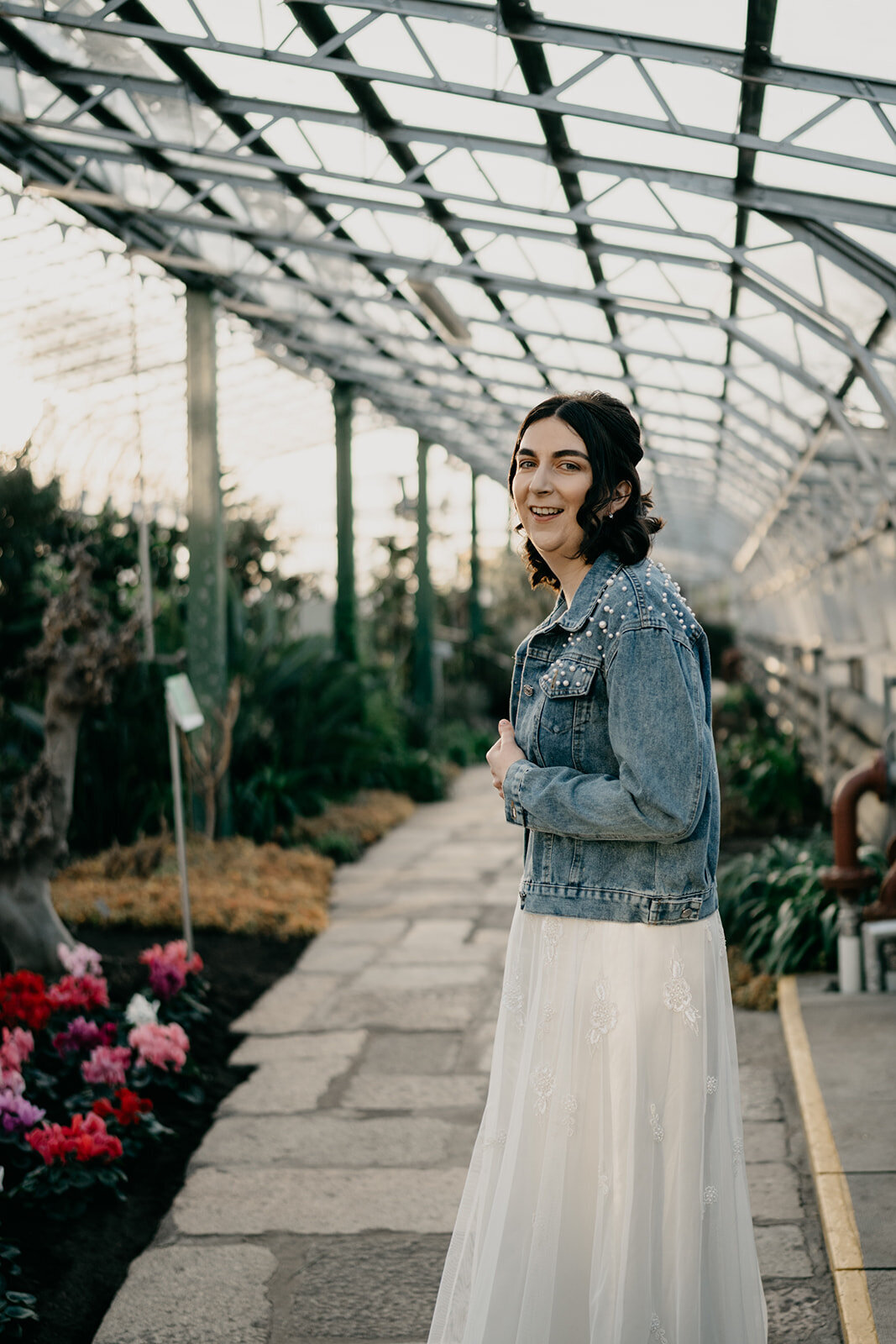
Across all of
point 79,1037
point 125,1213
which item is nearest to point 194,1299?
point 125,1213

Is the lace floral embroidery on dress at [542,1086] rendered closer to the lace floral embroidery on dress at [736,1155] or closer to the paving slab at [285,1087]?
the lace floral embroidery on dress at [736,1155]

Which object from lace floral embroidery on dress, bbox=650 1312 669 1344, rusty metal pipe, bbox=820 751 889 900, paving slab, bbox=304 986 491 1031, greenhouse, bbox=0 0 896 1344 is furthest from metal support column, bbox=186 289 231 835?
lace floral embroidery on dress, bbox=650 1312 669 1344

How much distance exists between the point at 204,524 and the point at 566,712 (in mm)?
6755

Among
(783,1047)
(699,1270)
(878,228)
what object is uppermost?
(878,228)

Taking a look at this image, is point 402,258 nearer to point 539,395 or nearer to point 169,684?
point 169,684

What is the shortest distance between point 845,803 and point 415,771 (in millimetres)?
7654

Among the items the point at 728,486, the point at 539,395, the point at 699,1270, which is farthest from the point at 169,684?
the point at 728,486

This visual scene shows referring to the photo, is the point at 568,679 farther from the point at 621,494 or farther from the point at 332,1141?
the point at 332,1141

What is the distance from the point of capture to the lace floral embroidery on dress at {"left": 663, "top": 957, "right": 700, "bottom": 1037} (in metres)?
1.78

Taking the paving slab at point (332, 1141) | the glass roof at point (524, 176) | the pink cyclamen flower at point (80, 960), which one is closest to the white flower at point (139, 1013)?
the pink cyclamen flower at point (80, 960)

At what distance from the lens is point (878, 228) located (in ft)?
18.1

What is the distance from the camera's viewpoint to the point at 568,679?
5.96 ft

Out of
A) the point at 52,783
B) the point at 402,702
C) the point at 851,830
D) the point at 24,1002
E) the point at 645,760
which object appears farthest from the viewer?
the point at 402,702

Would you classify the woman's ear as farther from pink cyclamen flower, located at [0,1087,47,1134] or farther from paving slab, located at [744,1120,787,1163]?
pink cyclamen flower, located at [0,1087,47,1134]
